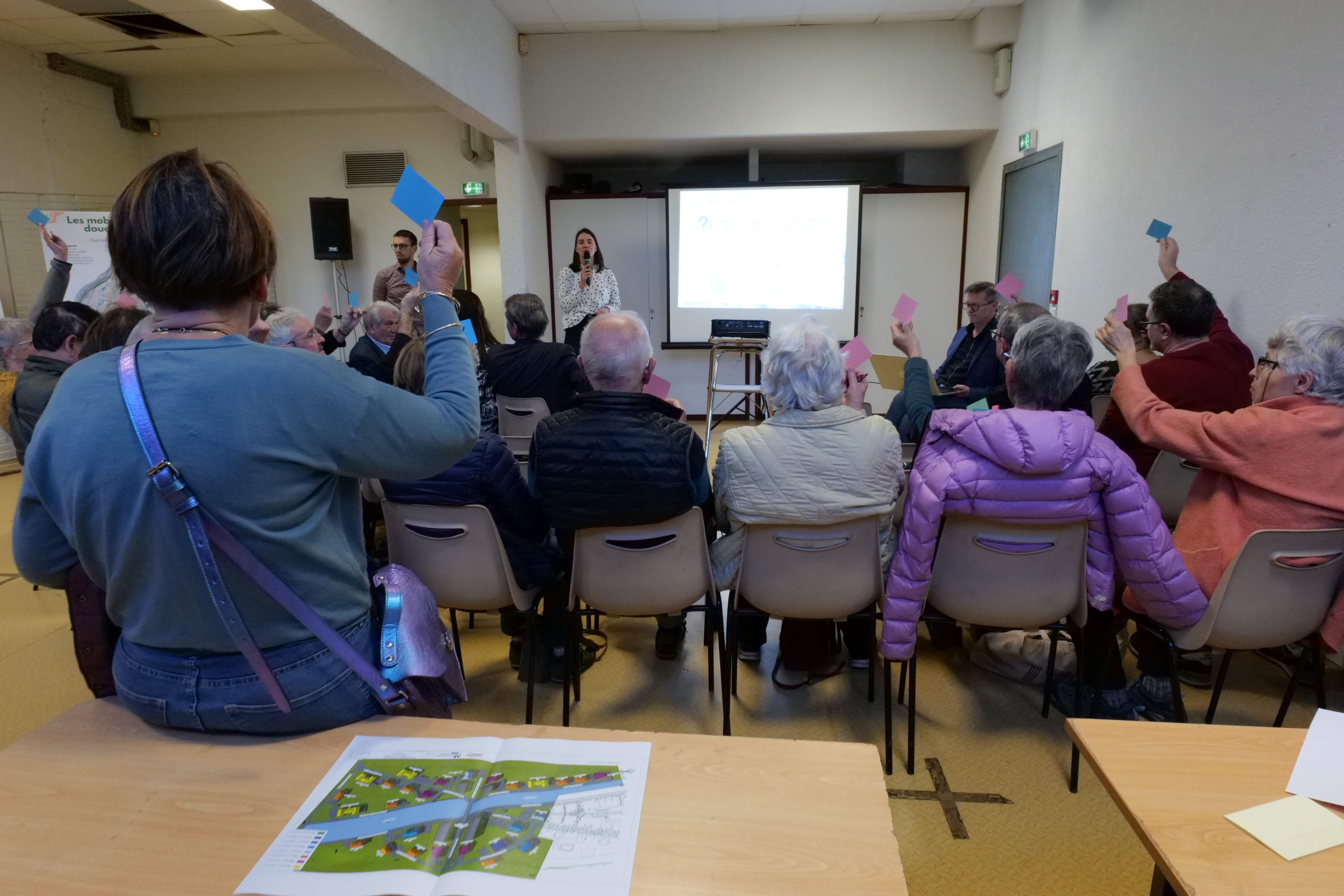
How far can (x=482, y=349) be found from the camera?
13.5 feet

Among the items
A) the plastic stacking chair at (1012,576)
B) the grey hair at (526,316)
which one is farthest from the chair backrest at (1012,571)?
the grey hair at (526,316)

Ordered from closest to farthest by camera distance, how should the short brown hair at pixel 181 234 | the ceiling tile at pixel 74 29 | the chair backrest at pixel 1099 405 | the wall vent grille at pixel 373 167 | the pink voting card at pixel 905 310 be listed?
the short brown hair at pixel 181 234 < the pink voting card at pixel 905 310 < the chair backrest at pixel 1099 405 < the ceiling tile at pixel 74 29 < the wall vent grille at pixel 373 167

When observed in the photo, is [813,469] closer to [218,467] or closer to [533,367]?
[218,467]

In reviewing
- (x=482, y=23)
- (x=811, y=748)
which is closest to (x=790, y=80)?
(x=482, y=23)

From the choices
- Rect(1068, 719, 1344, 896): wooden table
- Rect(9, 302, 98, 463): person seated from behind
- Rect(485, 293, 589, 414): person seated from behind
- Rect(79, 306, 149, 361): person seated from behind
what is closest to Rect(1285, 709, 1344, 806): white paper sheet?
Rect(1068, 719, 1344, 896): wooden table

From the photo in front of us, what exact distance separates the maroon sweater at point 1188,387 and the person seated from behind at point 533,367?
84.2 inches

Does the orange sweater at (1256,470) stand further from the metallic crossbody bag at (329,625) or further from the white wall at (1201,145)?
the metallic crossbody bag at (329,625)

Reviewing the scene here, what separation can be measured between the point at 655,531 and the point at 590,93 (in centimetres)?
501

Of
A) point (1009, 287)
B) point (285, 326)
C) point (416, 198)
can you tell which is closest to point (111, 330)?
point (285, 326)

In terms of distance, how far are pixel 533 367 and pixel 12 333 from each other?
2303mm

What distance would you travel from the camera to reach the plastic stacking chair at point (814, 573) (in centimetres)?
193

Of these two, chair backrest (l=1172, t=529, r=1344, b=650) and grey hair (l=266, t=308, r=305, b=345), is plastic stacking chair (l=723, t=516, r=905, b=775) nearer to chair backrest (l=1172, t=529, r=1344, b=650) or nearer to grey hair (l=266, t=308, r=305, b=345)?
chair backrest (l=1172, t=529, r=1344, b=650)

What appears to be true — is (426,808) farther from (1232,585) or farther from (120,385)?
(1232,585)

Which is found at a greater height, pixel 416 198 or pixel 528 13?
pixel 528 13
